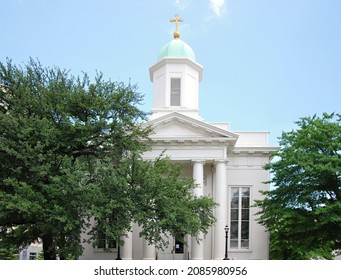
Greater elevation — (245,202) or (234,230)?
(245,202)

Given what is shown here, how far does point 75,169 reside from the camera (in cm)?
2519

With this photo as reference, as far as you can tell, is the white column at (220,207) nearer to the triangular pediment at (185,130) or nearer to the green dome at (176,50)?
the triangular pediment at (185,130)

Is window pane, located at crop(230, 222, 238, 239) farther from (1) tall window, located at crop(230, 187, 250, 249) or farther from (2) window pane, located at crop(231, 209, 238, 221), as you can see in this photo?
(2) window pane, located at crop(231, 209, 238, 221)

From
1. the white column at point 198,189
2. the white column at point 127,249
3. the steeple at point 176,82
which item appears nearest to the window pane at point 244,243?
the white column at point 198,189

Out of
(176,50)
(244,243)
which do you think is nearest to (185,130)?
(176,50)

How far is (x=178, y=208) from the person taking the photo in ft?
84.5

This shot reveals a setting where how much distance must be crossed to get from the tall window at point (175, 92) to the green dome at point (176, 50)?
2.09 m

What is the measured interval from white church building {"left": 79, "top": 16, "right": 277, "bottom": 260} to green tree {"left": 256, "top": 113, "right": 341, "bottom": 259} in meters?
5.37

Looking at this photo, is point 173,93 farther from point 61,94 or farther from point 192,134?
point 61,94

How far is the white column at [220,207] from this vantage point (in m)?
36.3

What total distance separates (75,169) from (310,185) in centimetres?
1338

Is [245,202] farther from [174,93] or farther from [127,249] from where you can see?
[174,93]

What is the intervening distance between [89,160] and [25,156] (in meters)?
3.67
